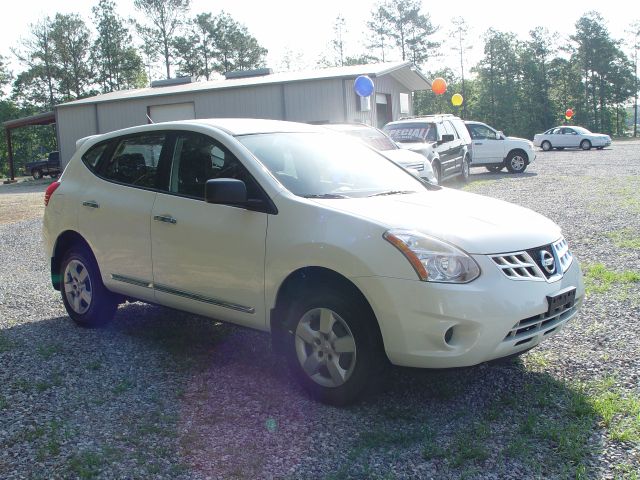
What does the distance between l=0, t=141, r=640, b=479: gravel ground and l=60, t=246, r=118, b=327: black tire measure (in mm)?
135

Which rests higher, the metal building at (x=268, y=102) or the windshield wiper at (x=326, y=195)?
the metal building at (x=268, y=102)

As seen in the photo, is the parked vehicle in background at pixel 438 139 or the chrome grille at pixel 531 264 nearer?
the chrome grille at pixel 531 264

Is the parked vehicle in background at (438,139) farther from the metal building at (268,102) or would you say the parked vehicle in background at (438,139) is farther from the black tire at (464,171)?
the metal building at (268,102)

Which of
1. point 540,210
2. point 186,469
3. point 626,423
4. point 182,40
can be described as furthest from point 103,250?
point 182,40

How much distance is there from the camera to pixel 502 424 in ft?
12.3

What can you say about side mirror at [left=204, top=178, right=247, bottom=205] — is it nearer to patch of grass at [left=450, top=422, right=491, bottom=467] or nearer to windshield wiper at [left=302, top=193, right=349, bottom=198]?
windshield wiper at [left=302, top=193, right=349, bottom=198]

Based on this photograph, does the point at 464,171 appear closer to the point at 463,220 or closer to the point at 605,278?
the point at 605,278

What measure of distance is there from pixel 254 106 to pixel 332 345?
82.0ft

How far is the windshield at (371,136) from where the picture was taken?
13742 mm

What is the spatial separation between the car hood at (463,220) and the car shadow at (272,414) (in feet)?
2.47

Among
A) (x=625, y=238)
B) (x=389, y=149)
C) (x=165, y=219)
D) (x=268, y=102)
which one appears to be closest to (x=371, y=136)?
(x=389, y=149)

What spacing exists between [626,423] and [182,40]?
6922cm

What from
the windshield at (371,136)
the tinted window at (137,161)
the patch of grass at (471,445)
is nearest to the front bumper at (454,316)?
the patch of grass at (471,445)

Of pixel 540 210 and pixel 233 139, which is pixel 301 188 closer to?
pixel 233 139
